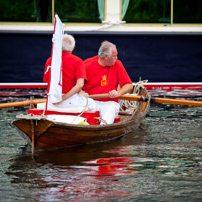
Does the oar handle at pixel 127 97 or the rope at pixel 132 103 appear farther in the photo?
the rope at pixel 132 103

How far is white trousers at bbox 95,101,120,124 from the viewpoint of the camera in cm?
652

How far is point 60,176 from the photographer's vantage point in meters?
4.80

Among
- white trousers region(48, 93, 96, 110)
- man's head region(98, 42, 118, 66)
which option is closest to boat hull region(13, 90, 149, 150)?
white trousers region(48, 93, 96, 110)

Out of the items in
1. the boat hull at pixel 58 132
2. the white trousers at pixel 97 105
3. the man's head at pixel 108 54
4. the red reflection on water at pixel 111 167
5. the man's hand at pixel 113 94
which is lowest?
the red reflection on water at pixel 111 167

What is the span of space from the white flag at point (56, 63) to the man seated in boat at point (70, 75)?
336 mm

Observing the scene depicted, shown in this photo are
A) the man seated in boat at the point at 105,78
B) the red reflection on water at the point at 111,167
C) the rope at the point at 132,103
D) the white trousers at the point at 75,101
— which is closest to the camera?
the red reflection on water at the point at 111,167

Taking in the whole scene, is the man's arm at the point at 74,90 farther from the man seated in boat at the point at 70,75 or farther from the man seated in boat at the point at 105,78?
the man seated in boat at the point at 105,78

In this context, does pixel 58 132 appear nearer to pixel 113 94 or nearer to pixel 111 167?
pixel 111 167

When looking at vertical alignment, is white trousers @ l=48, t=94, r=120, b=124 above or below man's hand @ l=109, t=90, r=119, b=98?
below

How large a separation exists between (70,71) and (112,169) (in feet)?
4.90

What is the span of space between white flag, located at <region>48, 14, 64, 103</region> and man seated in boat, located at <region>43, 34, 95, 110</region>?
0.34m

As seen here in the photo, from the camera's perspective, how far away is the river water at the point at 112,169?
167 inches

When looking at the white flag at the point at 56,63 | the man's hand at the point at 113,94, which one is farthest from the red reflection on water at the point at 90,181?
the man's hand at the point at 113,94

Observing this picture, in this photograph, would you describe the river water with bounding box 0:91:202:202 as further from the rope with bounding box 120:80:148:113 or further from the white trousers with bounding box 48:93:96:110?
the rope with bounding box 120:80:148:113
